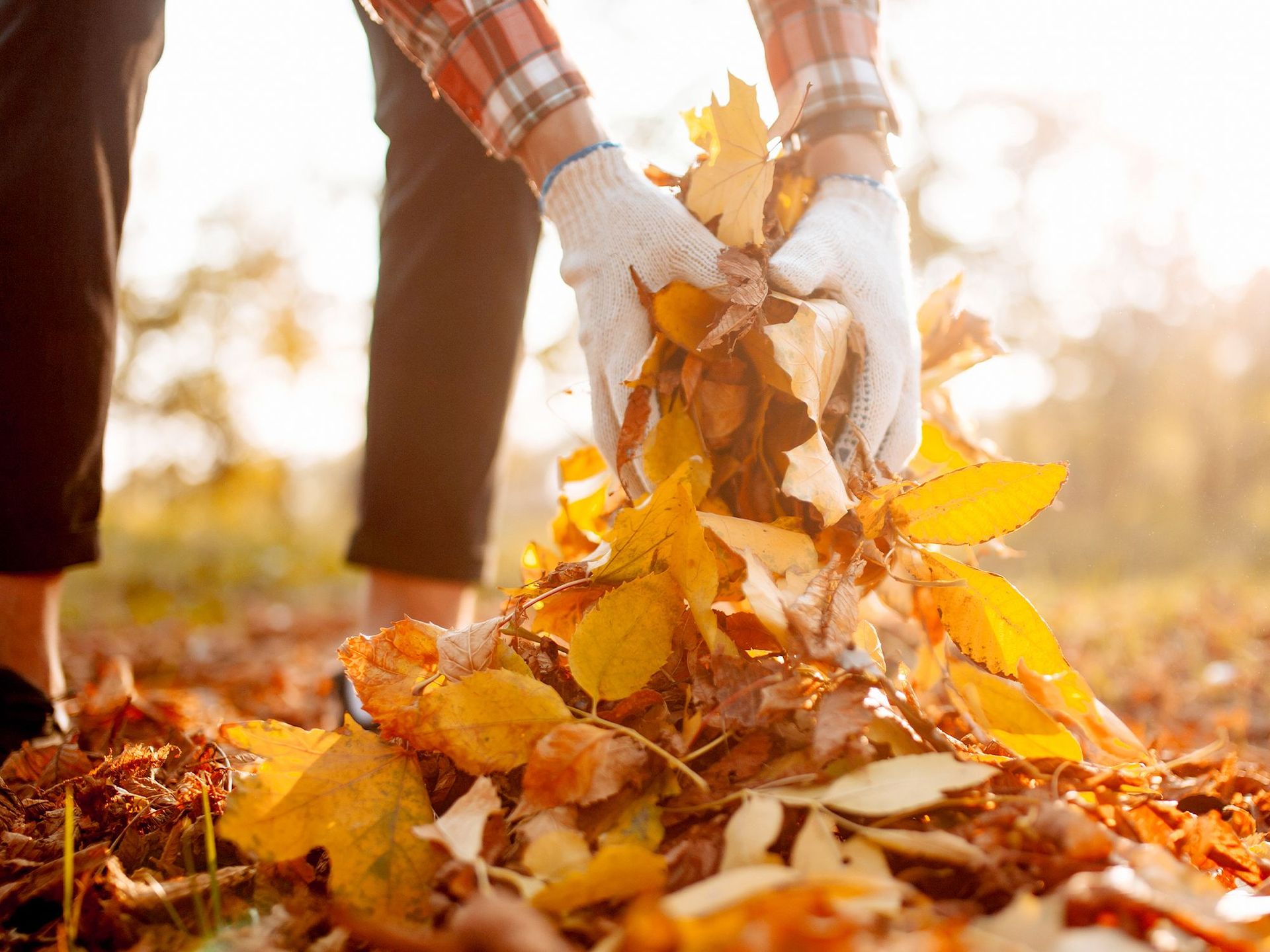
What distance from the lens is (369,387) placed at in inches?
68.6

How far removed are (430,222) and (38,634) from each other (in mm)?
967

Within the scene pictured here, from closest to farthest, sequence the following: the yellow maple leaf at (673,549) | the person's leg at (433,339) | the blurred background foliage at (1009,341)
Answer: the yellow maple leaf at (673,549) → the person's leg at (433,339) → the blurred background foliage at (1009,341)

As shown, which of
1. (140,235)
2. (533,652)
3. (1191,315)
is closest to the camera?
(533,652)

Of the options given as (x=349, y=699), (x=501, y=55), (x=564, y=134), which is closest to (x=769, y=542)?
(x=564, y=134)

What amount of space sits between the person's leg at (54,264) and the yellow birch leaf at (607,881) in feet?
3.44

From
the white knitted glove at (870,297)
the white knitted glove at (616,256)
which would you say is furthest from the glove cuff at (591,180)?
the white knitted glove at (870,297)

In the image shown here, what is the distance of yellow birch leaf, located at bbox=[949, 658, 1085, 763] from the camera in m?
0.82

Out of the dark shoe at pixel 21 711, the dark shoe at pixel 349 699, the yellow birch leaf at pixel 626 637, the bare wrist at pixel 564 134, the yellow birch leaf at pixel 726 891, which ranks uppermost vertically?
the bare wrist at pixel 564 134

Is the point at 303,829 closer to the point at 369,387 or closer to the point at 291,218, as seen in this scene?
the point at 369,387

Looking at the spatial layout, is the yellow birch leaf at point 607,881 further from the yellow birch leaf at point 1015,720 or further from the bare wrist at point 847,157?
the bare wrist at point 847,157

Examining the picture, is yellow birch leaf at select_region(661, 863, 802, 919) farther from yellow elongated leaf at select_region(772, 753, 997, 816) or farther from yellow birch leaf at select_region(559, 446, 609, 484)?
yellow birch leaf at select_region(559, 446, 609, 484)

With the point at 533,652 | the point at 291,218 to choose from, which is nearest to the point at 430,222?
the point at 533,652

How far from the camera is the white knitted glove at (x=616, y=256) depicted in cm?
105

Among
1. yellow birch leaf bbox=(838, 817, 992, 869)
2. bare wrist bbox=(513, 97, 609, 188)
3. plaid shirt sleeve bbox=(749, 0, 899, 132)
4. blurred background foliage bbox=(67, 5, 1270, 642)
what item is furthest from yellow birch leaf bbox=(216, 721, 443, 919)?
blurred background foliage bbox=(67, 5, 1270, 642)
